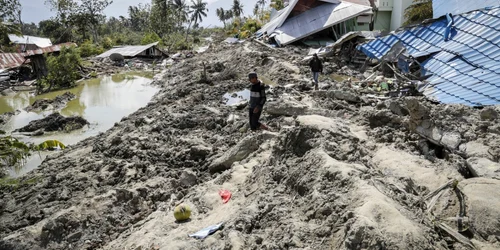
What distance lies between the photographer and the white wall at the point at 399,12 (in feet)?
75.4

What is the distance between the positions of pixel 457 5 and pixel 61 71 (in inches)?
866

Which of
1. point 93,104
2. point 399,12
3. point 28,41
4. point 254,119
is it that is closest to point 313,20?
point 399,12

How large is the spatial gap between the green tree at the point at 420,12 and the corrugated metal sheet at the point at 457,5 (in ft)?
10.7

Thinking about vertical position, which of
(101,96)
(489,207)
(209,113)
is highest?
(489,207)

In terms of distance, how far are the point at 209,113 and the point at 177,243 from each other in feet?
22.3

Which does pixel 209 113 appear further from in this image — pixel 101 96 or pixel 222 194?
pixel 101 96

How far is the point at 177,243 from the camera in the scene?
13.8ft

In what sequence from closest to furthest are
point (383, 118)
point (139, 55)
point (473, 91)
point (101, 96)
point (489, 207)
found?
point (489, 207) < point (383, 118) < point (473, 91) < point (101, 96) < point (139, 55)

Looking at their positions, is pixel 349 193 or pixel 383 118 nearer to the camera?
pixel 349 193

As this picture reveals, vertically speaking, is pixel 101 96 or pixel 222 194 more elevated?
pixel 222 194

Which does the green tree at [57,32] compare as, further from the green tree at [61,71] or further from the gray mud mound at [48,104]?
the gray mud mound at [48,104]

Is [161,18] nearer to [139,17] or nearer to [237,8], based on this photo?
[139,17]

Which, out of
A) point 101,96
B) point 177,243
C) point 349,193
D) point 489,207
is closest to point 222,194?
point 177,243

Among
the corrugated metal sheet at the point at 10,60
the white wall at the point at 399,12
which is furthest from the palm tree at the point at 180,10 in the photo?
the white wall at the point at 399,12
